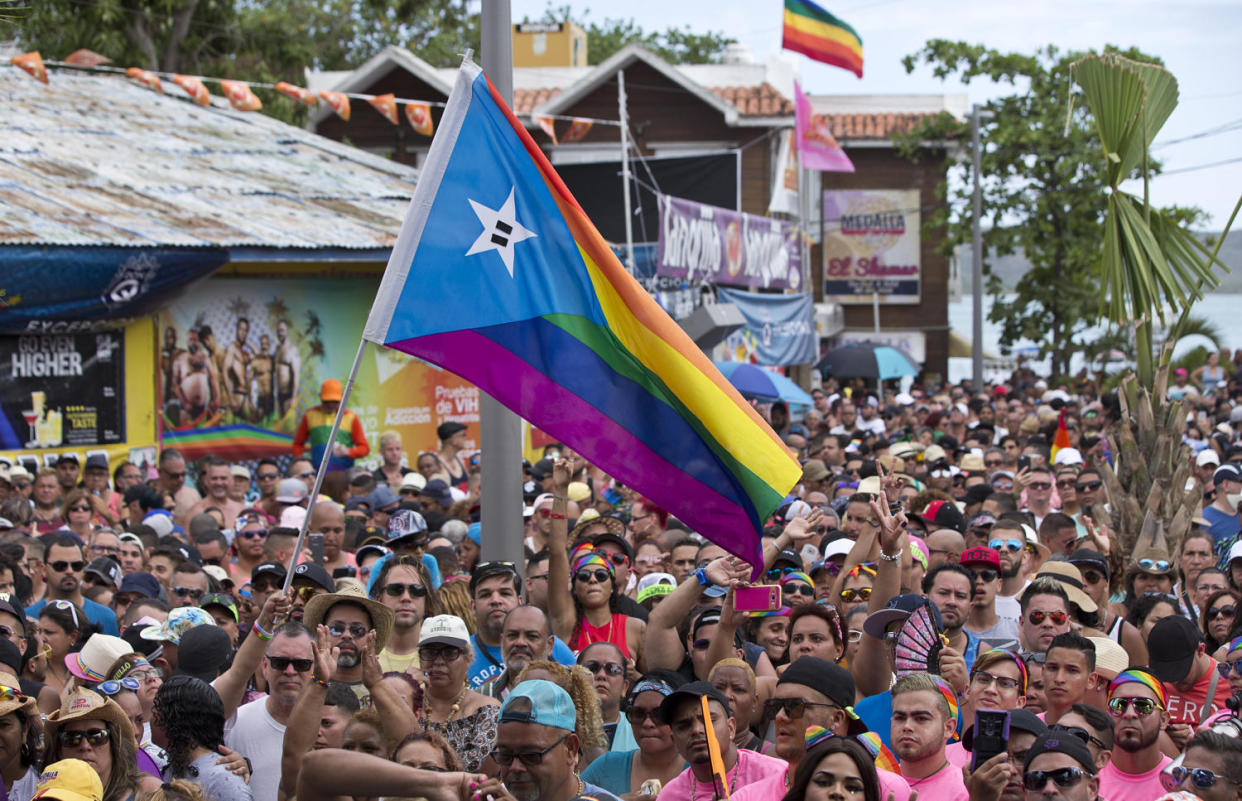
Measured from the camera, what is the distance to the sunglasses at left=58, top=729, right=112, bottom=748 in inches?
208

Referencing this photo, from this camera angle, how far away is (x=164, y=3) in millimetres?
26203

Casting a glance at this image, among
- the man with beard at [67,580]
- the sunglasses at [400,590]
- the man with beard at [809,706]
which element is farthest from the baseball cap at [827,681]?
the man with beard at [67,580]

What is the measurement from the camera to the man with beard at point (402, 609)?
7.28 m

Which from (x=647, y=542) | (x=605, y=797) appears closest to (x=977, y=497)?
(x=647, y=542)

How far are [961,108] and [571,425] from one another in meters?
39.4

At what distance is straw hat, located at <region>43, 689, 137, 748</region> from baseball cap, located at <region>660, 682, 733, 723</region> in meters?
1.92

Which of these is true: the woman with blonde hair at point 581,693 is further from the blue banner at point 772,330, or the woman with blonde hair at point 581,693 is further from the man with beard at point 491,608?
the blue banner at point 772,330

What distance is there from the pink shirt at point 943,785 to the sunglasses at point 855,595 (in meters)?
2.87

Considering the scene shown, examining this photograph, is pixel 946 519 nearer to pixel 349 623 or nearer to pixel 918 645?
pixel 918 645

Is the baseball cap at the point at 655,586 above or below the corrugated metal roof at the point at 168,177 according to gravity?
below

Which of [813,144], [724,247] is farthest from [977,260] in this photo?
[724,247]

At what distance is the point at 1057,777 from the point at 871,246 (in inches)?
1487

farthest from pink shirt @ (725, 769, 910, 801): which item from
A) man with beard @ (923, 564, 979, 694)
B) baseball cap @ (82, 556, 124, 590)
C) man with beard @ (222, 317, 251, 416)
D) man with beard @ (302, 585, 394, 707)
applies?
man with beard @ (222, 317, 251, 416)

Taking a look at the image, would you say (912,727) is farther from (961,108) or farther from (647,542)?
(961,108)
